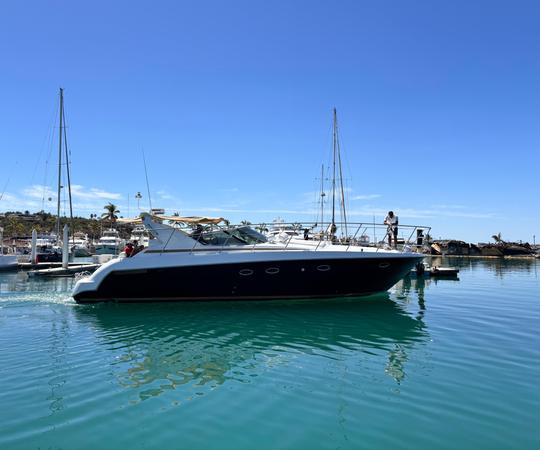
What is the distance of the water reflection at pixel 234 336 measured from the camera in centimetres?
786

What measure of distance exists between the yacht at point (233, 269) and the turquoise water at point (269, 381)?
1.76 meters

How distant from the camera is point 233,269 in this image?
595 inches

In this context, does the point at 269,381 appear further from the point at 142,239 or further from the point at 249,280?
the point at 142,239

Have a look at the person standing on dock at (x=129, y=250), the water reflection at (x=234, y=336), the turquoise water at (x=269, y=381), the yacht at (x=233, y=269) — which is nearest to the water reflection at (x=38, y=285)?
the person standing on dock at (x=129, y=250)

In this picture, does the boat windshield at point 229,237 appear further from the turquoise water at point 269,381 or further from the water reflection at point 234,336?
the turquoise water at point 269,381

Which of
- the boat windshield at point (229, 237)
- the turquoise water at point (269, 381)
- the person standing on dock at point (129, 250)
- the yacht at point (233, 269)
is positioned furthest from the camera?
the person standing on dock at point (129, 250)

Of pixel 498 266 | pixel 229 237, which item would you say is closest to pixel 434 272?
pixel 498 266

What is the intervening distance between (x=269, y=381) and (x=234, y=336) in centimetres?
370

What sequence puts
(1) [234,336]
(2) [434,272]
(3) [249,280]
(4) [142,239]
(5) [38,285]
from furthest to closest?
(2) [434,272] < (5) [38,285] < (4) [142,239] < (3) [249,280] < (1) [234,336]

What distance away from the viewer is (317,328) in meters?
11.8

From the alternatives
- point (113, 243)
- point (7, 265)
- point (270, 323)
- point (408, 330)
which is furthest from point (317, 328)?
point (113, 243)

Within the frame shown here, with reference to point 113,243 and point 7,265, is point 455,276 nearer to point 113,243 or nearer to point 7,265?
point 7,265

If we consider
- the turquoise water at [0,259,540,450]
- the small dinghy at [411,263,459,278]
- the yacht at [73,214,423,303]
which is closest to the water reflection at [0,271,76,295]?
the yacht at [73,214,423,303]

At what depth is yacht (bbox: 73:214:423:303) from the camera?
1507 cm
